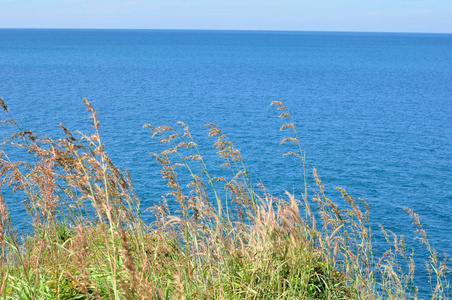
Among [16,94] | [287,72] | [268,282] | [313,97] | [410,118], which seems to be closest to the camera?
[268,282]

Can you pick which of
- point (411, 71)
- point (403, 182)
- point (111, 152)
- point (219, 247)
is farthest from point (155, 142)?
point (411, 71)

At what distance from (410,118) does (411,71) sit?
5879 centimetres

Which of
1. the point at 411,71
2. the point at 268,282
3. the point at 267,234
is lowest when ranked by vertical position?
the point at 411,71

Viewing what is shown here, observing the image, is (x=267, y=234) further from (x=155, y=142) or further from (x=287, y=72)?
(x=287, y=72)

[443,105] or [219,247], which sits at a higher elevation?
[219,247]

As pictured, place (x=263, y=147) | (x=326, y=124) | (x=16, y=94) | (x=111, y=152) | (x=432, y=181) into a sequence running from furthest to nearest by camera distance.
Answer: (x=16, y=94) < (x=326, y=124) < (x=263, y=147) < (x=111, y=152) < (x=432, y=181)

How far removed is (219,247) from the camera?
13.6 ft

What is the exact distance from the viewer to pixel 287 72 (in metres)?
97.5

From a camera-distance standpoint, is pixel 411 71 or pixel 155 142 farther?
pixel 411 71

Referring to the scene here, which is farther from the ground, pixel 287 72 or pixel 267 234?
pixel 267 234

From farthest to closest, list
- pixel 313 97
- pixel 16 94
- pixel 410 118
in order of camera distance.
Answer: pixel 313 97, pixel 16 94, pixel 410 118

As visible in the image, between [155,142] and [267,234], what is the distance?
106ft

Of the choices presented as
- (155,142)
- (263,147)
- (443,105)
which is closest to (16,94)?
(155,142)

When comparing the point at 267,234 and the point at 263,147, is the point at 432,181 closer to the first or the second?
the point at 263,147
